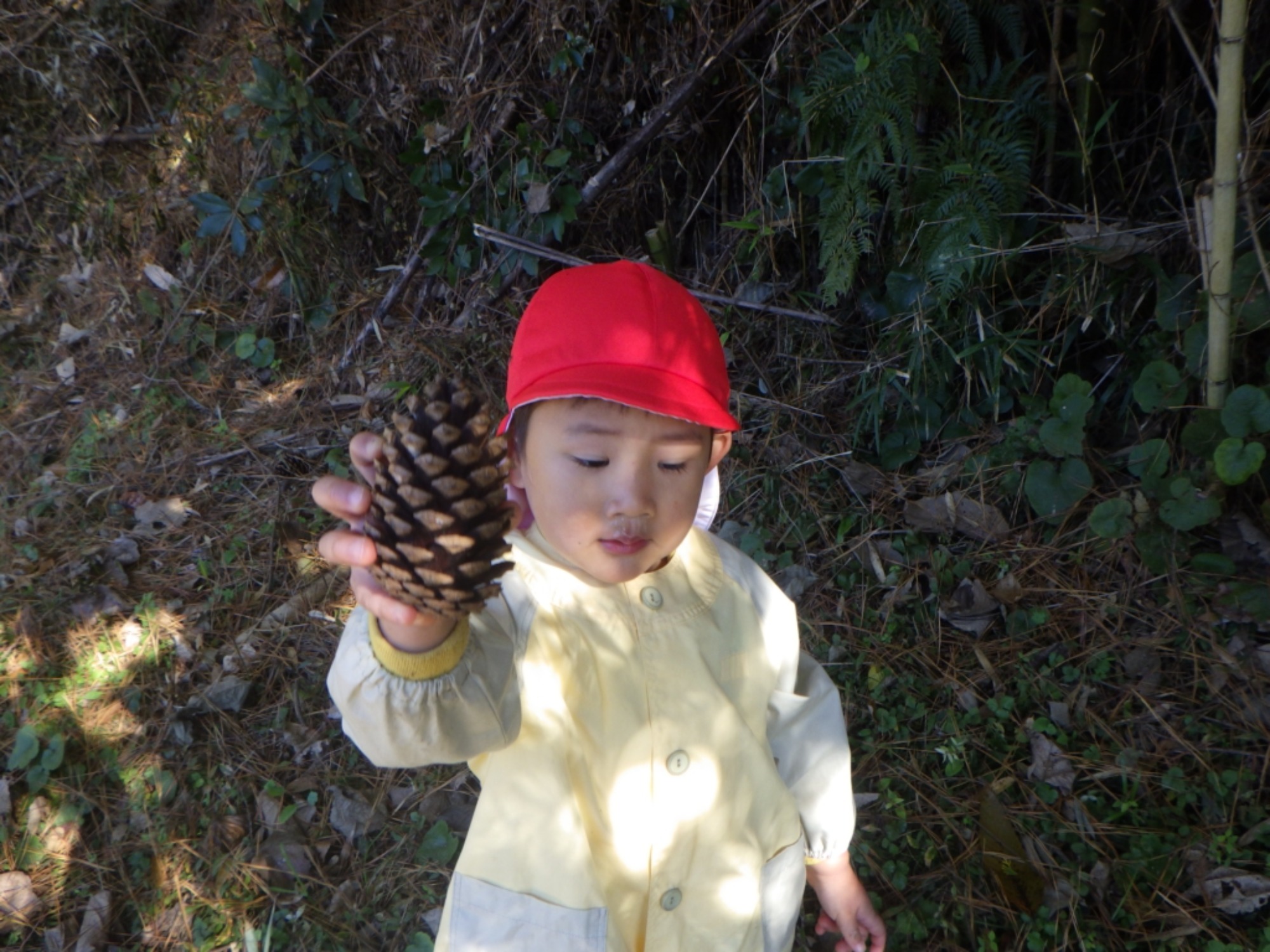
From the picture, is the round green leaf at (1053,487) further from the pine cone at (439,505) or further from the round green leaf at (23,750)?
the round green leaf at (23,750)

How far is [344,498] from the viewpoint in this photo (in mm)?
1240

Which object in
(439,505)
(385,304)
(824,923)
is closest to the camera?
(439,505)

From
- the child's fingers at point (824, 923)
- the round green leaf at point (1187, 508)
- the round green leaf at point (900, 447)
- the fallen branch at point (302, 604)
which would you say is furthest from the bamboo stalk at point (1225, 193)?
the fallen branch at point (302, 604)

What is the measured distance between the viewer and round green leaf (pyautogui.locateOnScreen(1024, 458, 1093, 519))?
2830 millimetres

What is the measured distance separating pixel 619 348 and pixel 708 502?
0.59 metres

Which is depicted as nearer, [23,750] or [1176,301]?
[1176,301]

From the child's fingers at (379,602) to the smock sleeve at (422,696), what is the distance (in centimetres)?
9

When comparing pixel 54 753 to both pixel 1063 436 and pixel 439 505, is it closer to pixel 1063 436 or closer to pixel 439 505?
pixel 439 505

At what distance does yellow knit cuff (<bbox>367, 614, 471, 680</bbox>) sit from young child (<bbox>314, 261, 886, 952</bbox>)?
0.17 feet

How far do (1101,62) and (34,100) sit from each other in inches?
250

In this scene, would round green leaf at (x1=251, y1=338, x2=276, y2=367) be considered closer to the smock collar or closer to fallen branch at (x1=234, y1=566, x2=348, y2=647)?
fallen branch at (x1=234, y1=566, x2=348, y2=647)

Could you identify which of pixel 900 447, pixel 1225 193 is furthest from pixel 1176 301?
pixel 900 447

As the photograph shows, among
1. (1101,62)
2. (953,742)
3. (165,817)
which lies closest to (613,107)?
(1101,62)

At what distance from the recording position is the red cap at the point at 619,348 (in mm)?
1539
